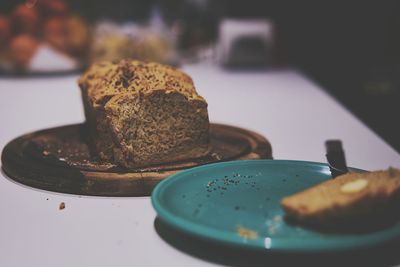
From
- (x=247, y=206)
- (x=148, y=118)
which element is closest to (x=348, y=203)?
(x=247, y=206)

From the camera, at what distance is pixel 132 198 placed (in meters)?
1.21

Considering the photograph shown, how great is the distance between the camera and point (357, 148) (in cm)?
166

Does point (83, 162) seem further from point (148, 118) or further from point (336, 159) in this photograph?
point (336, 159)

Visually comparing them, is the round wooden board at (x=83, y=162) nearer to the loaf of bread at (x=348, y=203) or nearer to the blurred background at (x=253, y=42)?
the loaf of bread at (x=348, y=203)

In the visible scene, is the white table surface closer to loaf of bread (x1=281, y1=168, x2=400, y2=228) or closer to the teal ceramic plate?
the teal ceramic plate

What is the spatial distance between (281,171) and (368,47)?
3180 mm

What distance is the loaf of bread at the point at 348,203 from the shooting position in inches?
34.7

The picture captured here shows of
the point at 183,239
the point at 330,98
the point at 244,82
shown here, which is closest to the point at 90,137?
the point at 183,239

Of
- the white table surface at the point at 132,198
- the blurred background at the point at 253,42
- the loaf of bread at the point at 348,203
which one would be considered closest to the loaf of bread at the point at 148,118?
the white table surface at the point at 132,198

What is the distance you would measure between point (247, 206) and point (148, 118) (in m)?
0.45

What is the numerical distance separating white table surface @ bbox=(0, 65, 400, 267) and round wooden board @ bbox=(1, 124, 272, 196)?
26 mm

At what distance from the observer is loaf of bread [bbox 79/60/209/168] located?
1.37 metres

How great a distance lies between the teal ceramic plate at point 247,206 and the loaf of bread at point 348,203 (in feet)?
0.09

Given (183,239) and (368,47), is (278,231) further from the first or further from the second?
(368,47)
